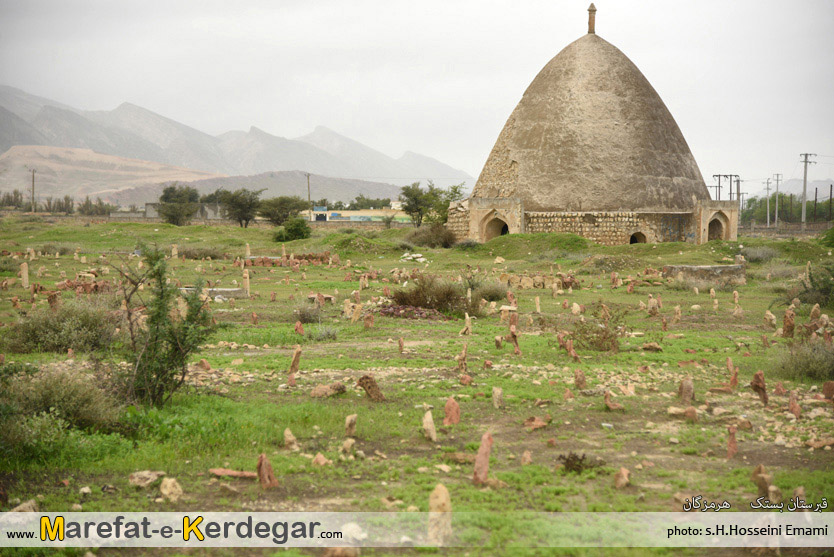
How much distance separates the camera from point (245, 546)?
3.38 metres

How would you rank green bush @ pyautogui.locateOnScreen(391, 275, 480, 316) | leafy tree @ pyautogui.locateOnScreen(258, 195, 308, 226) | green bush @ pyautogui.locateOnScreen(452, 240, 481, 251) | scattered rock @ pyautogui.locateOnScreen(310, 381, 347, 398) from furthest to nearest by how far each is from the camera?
leafy tree @ pyautogui.locateOnScreen(258, 195, 308, 226), green bush @ pyautogui.locateOnScreen(452, 240, 481, 251), green bush @ pyautogui.locateOnScreen(391, 275, 480, 316), scattered rock @ pyautogui.locateOnScreen(310, 381, 347, 398)

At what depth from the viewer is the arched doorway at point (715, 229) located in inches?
1224

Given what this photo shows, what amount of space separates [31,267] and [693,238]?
2673 cm

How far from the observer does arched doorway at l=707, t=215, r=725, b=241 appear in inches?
→ 1224

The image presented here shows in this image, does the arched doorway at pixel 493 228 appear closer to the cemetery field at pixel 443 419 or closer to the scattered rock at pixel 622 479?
the cemetery field at pixel 443 419

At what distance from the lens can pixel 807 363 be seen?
6.89 m

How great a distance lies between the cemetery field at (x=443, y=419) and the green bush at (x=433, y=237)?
19.7 m

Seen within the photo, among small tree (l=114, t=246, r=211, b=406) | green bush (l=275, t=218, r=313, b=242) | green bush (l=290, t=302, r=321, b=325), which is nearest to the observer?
small tree (l=114, t=246, r=211, b=406)

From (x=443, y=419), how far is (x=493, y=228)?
26.5 meters

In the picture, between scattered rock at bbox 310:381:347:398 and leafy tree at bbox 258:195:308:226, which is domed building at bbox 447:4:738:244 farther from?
scattered rock at bbox 310:381:347:398

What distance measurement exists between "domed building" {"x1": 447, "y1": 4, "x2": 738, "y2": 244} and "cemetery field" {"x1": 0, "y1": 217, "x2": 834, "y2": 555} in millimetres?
18907

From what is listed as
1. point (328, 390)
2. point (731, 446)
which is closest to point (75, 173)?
point (328, 390)

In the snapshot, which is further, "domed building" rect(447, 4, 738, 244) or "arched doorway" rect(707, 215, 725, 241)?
"arched doorway" rect(707, 215, 725, 241)

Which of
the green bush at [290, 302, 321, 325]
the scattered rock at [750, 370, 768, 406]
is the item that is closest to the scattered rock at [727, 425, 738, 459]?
the scattered rock at [750, 370, 768, 406]
